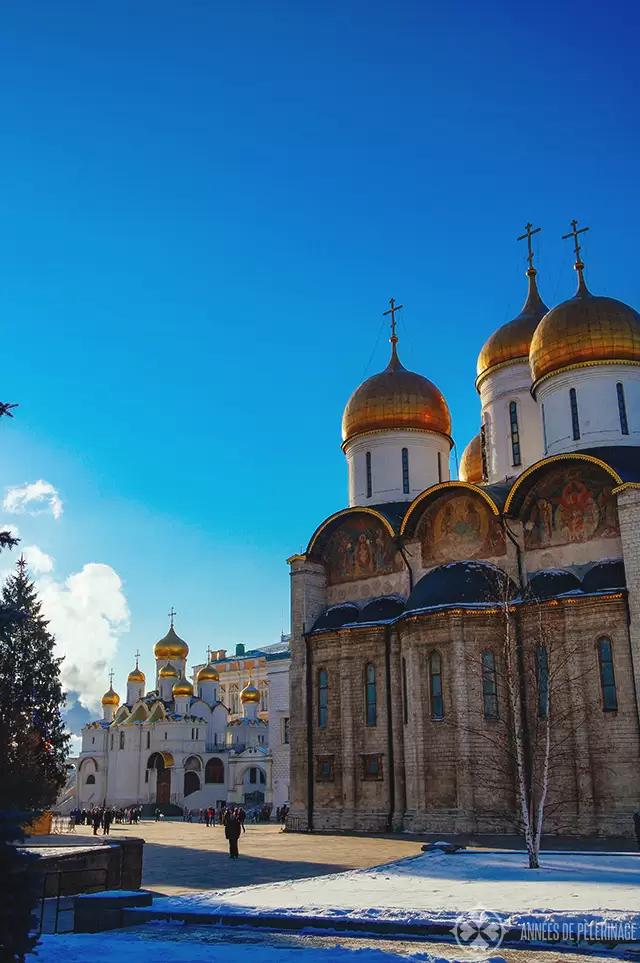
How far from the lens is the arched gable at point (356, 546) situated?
23984 mm

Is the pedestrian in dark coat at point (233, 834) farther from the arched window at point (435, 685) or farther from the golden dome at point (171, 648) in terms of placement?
the golden dome at point (171, 648)

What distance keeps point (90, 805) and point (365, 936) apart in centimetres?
4307

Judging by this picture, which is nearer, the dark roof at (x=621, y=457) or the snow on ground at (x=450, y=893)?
the snow on ground at (x=450, y=893)

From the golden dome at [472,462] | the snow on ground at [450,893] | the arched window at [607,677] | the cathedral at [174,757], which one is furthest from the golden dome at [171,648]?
the snow on ground at [450,893]

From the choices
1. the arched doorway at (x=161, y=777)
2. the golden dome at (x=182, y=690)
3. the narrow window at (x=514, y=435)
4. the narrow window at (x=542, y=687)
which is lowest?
the arched doorway at (x=161, y=777)

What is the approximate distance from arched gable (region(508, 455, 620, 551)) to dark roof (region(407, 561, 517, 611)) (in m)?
1.16

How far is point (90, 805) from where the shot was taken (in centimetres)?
4697

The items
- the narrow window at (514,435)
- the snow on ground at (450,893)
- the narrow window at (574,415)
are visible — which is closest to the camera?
the snow on ground at (450,893)

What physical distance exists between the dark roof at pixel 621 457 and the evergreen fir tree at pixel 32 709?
504 inches

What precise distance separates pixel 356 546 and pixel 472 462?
8642 millimetres

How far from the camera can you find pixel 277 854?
16156 millimetres

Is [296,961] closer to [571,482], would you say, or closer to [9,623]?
[9,623]

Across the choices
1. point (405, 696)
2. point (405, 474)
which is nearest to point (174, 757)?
point (405, 474)

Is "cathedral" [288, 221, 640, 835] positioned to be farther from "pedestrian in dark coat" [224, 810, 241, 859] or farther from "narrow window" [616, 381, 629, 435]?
"pedestrian in dark coat" [224, 810, 241, 859]
